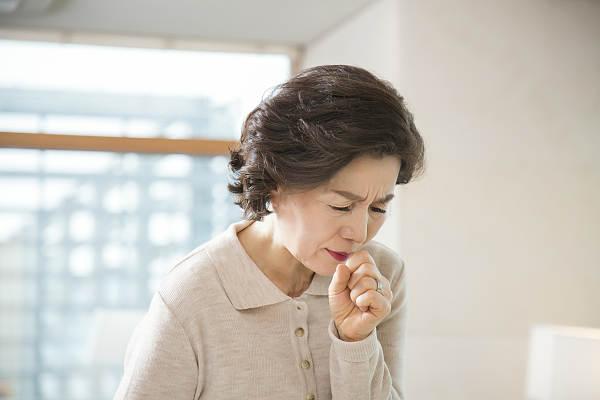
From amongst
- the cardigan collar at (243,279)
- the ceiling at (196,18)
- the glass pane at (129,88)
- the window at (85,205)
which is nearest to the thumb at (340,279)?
the cardigan collar at (243,279)

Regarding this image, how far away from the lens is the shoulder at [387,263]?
64.8 inches

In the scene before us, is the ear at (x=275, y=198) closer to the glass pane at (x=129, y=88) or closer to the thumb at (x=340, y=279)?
the thumb at (x=340, y=279)

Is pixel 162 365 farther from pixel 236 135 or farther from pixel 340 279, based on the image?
pixel 236 135

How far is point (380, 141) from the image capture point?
4.37 ft

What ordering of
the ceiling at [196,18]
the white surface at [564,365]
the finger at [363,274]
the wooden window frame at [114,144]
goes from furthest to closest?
the wooden window frame at [114,144] < the ceiling at [196,18] < the white surface at [564,365] < the finger at [363,274]

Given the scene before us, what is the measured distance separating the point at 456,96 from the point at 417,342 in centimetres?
88

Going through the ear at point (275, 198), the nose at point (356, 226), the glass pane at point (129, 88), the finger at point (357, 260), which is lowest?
the finger at point (357, 260)

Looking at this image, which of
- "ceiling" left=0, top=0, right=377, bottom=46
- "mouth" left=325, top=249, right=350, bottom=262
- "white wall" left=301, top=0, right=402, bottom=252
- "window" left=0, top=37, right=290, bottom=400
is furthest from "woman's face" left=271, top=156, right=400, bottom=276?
"window" left=0, top=37, right=290, bottom=400

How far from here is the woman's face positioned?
1.35 m

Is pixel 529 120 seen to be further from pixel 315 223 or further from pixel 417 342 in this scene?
pixel 315 223

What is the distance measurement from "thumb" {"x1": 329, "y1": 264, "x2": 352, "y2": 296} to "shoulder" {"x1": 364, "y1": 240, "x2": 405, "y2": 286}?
0.21 metres

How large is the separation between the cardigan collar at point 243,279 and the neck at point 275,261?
0.09ft

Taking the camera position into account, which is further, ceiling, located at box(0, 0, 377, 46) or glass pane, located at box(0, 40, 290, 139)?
glass pane, located at box(0, 40, 290, 139)

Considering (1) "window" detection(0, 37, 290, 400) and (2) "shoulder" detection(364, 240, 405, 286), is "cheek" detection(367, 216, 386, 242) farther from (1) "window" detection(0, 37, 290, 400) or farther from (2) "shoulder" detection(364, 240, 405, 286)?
(1) "window" detection(0, 37, 290, 400)
